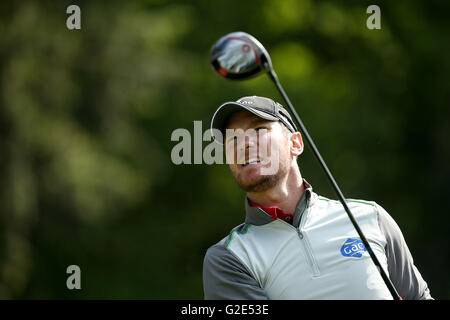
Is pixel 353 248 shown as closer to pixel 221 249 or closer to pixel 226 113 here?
pixel 221 249

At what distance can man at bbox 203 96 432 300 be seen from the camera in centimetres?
250

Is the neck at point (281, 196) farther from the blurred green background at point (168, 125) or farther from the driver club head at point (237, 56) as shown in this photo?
the blurred green background at point (168, 125)

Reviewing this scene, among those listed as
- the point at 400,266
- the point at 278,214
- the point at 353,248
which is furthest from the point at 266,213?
the point at 400,266

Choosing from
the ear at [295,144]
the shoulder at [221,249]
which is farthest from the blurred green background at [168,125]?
the shoulder at [221,249]

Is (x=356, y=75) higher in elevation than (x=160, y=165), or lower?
higher

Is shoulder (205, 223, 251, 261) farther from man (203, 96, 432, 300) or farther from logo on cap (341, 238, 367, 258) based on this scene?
logo on cap (341, 238, 367, 258)

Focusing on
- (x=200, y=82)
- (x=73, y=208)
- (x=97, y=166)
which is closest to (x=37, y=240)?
(x=73, y=208)

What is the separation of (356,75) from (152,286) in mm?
→ 4524

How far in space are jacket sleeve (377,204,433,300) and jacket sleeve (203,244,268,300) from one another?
49 cm

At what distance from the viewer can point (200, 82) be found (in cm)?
1150

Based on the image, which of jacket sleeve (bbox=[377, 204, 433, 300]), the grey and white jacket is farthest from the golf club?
jacket sleeve (bbox=[377, 204, 433, 300])

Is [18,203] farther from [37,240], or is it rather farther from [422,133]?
[422,133]

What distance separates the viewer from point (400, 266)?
2.65 meters

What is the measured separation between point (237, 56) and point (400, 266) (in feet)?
3.31
